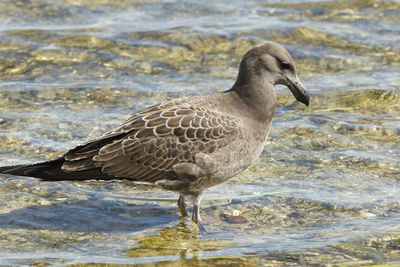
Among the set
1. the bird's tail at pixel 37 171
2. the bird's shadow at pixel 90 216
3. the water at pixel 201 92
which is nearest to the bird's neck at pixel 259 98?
the water at pixel 201 92

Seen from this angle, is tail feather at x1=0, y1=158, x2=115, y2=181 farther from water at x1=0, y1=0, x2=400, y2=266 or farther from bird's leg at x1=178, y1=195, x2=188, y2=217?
bird's leg at x1=178, y1=195, x2=188, y2=217

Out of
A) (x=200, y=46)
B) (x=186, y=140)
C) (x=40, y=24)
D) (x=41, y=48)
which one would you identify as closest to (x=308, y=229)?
(x=186, y=140)

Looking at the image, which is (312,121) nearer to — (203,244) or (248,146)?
(248,146)

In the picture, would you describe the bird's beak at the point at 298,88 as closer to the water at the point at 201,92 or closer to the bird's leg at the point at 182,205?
the water at the point at 201,92

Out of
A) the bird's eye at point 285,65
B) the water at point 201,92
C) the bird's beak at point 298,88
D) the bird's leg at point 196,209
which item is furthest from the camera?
the bird's beak at point 298,88

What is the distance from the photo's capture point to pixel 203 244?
632 centimetres

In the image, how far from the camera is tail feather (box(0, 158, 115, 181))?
6.33m

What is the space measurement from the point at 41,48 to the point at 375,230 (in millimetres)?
7020

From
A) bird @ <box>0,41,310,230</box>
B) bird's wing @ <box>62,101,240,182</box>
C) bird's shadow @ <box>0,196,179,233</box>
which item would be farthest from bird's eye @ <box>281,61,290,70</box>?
bird's shadow @ <box>0,196,179,233</box>

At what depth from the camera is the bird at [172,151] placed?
6.41m

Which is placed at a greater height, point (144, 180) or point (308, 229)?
point (144, 180)

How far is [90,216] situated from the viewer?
676cm

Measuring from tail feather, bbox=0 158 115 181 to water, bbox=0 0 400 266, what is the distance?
0.27m

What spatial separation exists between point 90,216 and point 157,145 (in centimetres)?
106
